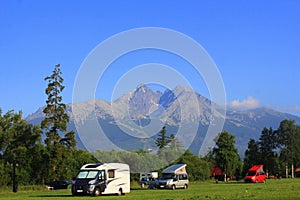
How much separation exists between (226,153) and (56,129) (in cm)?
5104

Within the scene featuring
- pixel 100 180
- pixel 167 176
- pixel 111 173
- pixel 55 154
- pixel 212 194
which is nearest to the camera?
pixel 212 194

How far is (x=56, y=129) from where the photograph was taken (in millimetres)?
66000

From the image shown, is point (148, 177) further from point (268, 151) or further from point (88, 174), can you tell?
point (268, 151)

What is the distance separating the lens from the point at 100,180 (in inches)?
1533

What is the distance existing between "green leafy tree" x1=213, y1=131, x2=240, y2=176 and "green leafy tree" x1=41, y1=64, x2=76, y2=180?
159ft

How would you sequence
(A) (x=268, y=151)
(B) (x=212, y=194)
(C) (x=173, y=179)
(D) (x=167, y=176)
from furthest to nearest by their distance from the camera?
(A) (x=268, y=151) → (D) (x=167, y=176) → (C) (x=173, y=179) → (B) (x=212, y=194)

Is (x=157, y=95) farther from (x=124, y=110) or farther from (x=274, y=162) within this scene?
(x=274, y=162)

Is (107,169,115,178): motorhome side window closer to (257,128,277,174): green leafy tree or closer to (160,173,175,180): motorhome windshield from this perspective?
(160,173,175,180): motorhome windshield

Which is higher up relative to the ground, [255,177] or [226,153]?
[226,153]

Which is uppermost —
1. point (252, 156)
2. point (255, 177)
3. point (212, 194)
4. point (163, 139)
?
point (163, 139)

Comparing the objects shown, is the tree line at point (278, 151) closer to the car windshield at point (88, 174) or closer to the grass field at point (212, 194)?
the grass field at point (212, 194)

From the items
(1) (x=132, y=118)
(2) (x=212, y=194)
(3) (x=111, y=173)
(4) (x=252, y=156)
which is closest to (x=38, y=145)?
(1) (x=132, y=118)

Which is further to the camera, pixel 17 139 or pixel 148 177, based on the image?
pixel 148 177

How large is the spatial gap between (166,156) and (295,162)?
1653 inches
